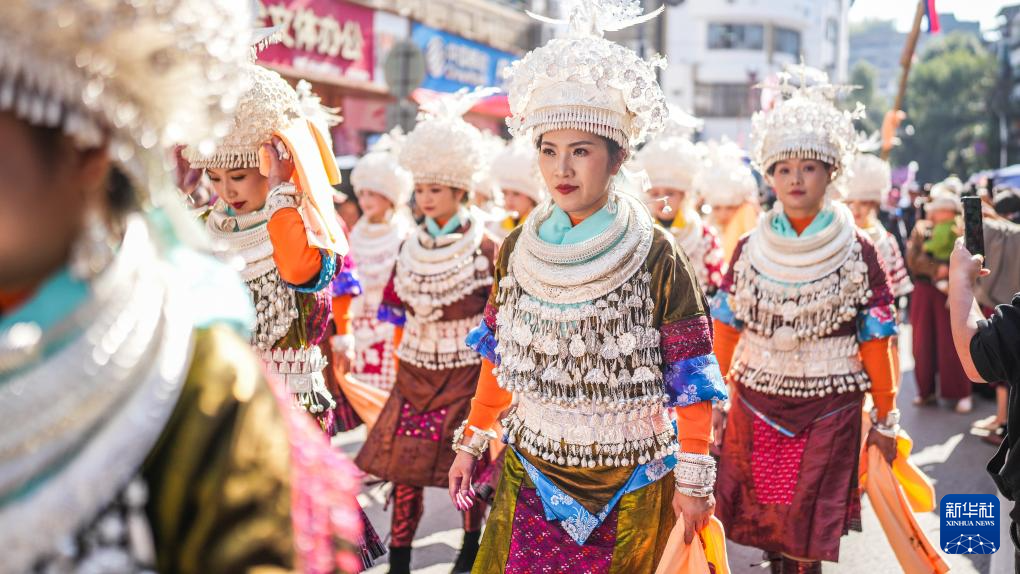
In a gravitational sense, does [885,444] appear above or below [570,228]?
below

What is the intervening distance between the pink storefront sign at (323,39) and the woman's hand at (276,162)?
427 inches

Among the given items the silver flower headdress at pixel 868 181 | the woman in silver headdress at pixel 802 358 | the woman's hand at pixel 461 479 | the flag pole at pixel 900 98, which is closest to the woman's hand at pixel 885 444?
the woman in silver headdress at pixel 802 358

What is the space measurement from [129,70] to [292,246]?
2.50 metres

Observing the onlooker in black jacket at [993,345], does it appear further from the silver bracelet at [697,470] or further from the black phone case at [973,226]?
the silver bracelet at [697,470]

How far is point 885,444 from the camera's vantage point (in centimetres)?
436

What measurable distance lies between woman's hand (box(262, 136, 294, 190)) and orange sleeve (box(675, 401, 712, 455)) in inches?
70.7

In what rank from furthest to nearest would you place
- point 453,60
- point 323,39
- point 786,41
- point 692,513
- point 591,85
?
point 786,41
point 453,60
point 323,39
point 591,85
point 692,513

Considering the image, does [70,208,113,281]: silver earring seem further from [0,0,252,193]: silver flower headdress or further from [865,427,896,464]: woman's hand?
[865,427,896,464]: woman's hand

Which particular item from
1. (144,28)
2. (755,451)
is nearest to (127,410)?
(144,28)

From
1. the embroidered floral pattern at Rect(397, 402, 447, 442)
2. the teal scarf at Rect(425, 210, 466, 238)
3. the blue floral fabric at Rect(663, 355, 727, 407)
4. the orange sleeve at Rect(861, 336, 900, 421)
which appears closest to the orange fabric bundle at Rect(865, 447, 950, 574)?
the orange sleeve at Rect(861, 336, 900, 421)

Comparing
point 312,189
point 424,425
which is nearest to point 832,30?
point 424,425

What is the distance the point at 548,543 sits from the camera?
3.19 meters

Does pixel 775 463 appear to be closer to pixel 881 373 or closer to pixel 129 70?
pixel 881 373

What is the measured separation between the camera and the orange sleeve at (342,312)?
514 centimetres
